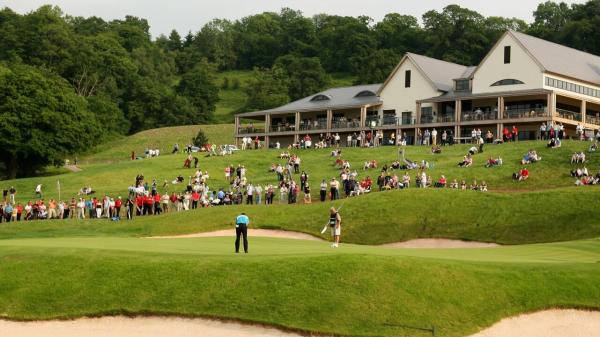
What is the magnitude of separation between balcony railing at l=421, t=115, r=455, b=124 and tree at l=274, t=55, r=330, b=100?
6633cm

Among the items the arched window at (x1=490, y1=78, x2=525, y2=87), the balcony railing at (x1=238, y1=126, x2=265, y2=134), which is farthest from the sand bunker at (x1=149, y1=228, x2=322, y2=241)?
the balcony railing at (x1=238, y1=126, x2=265, y2=134)

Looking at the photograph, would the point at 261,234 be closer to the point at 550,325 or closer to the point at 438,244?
the point at 438,244

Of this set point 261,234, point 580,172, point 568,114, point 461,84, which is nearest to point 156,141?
point 461,84

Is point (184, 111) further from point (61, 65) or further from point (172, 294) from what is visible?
point (172, 294)

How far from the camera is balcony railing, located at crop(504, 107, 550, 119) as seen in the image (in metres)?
79.3

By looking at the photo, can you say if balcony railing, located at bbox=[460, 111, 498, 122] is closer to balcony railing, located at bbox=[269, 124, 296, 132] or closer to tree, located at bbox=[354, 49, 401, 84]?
balcony railing, located at bbox=[269, 124, 296, 132]

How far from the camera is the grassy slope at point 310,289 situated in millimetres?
25141

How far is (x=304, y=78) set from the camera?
6122 inches

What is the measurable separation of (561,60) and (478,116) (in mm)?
11346

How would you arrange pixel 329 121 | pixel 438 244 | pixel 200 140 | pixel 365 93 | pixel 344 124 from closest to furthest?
pixel 438 244 < pixel 344 124 < pixel 329 121 < pixel 365 93 < pixel 200 140

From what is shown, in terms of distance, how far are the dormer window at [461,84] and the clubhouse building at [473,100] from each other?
0.09m

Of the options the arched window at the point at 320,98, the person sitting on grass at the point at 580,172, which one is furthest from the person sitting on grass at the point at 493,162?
the arched window at the point at 320,98

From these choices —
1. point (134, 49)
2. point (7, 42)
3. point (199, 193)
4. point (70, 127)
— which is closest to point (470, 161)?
point (199, 193)

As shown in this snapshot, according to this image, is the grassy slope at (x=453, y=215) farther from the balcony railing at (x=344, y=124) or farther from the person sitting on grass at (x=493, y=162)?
the balcony railing at (x=344, y=124)
